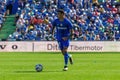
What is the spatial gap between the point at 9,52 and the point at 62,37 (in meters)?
16.9

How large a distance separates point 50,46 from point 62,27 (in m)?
17.0

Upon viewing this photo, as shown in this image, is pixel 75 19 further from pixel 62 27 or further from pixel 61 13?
pixel 61 13

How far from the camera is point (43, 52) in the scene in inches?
1438

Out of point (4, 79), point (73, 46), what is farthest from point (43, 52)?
point (4, 79)

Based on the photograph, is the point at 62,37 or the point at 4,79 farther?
the point at 62,37

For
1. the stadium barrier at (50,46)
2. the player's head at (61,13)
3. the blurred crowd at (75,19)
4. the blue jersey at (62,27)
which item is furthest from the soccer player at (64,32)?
the blurred crowd at (75,19)

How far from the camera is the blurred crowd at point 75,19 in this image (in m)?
39.0

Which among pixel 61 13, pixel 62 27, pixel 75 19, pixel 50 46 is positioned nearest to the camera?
pixel 61 13

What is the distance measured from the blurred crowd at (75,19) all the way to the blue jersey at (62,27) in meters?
18.2

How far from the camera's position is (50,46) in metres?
36.9

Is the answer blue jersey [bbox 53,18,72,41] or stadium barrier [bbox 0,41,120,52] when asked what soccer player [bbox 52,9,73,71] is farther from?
stadium barrier [bbox 0,41,120,52]

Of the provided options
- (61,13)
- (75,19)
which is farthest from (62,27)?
(75,19)

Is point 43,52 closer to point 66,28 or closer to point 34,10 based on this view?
point 34,10

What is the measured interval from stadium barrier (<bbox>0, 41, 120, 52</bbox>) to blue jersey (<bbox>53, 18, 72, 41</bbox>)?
16.7 meters
